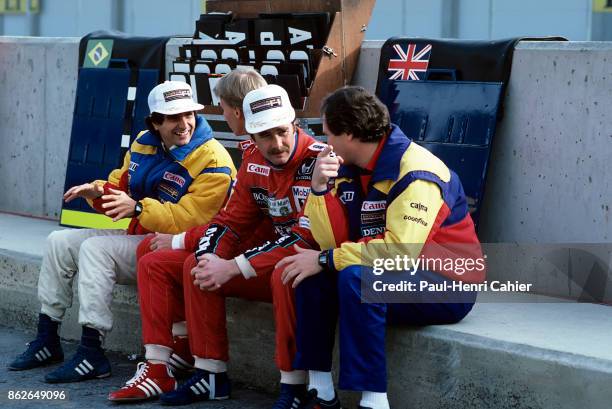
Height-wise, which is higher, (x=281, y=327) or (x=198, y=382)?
(x=281, y=327)

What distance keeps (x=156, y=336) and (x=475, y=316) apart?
4.36 feet

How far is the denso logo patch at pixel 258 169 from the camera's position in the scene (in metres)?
4.89

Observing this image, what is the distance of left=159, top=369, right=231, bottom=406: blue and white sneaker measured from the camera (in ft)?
15.9

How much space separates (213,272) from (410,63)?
185 centimetres

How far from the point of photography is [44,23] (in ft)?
90.0

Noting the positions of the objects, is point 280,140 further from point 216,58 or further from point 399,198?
point 216,58

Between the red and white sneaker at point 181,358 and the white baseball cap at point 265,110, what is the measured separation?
115 cm

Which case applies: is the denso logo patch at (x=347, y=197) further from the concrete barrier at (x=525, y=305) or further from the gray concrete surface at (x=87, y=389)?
the gray concrete surface at (x=87, y=389)

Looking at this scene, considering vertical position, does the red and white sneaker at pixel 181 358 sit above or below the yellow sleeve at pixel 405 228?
below

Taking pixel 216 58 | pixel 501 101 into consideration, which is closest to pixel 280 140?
pixel 501 101

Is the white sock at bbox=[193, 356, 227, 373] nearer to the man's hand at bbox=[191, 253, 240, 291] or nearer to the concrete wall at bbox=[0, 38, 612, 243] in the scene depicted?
the man's hand at bbox=[191, 253, 240, 291]

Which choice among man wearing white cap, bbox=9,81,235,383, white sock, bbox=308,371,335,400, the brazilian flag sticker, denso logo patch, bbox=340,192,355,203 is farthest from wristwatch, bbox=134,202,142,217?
the brazilian flag sticker
